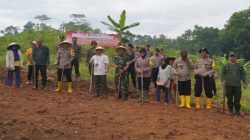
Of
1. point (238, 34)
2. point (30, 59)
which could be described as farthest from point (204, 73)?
point (238, 34)

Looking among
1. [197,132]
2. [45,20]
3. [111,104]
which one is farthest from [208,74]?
[45,20]

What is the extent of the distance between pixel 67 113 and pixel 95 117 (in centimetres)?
77

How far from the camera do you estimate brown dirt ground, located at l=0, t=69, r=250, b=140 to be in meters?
7.58

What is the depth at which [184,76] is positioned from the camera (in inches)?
458

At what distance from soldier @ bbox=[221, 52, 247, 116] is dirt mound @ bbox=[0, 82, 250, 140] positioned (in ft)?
1.95

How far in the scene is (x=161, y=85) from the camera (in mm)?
12023

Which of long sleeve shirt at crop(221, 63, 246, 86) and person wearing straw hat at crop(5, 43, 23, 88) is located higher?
person wearing straw hat at crop(5, 43, 23, 88)

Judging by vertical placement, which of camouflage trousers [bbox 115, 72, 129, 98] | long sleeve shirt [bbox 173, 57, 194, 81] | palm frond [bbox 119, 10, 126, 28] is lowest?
camouflage trousers [bbox 115, 72, 129, 98]

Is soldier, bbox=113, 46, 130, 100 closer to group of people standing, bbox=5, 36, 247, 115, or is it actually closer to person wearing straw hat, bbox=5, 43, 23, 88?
group of people standing, bbox=5, 36, 247, 115

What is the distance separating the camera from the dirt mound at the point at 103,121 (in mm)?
7598

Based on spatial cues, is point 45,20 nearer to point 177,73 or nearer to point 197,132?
point 177,73

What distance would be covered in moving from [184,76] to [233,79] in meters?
1.28

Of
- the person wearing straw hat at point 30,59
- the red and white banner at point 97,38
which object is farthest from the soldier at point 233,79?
the red and white banner at point 97,38

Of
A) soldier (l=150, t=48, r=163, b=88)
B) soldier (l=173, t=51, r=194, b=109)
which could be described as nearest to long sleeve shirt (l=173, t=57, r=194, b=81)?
soldier (l=173, t=51, r=194, b=109)
